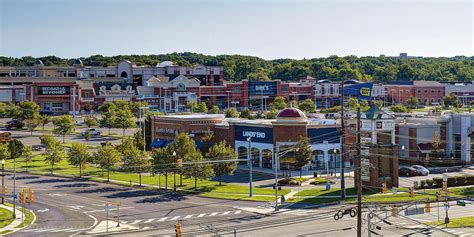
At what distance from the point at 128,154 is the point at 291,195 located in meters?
20.9

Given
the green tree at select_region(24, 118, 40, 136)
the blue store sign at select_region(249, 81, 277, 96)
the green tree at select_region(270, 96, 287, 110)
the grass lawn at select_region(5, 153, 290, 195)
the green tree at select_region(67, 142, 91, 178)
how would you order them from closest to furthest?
the grass lawn at select_region(5, 153, 290, 195)
the green tree at select_region(67, 142, 91, 178)
the green tree at select_region(24, 118, 40, 136)
the green tree at select_region(270, 96, 287, 110)
the blue store sign at select_region(249, 81, 277, 96)

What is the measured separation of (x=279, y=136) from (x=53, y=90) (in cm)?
8465

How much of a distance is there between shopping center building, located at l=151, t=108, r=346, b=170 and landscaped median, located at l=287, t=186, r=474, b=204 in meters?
13.0

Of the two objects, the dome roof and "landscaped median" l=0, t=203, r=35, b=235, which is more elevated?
the dome roof

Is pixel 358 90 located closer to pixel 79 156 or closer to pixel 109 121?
pixel 109 121

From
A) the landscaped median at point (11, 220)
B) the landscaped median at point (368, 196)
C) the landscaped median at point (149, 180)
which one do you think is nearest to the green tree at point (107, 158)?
the landscaped median at point (149, 180)

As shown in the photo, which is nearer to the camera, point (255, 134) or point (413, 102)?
point (255, 134)

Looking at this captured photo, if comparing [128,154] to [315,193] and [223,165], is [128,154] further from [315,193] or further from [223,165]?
[315,193]

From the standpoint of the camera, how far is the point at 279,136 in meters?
81.9

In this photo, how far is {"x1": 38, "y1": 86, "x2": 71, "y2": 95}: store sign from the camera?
152 meters

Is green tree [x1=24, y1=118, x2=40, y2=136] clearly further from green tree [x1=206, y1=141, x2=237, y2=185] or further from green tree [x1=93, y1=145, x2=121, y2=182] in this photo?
green tree [x1=206, y1=141, x2=237, y2=185]

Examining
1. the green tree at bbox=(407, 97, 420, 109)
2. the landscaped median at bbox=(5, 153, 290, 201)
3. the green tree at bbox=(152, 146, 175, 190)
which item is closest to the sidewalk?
the green tree at bbox=(152, 146, 175, 190)

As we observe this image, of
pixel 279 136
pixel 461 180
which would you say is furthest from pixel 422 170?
pixel 279 136

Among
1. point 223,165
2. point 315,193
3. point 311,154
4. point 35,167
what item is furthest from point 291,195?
point 35,167
